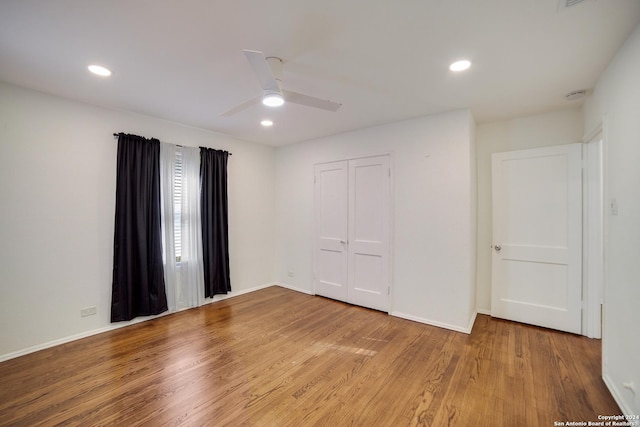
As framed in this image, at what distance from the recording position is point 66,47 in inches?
79.3

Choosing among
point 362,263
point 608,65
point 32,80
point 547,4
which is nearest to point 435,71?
point 547,4

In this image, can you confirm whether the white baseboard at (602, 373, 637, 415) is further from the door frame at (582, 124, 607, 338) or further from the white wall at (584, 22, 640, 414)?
the door frame at (582, 124, 607, 338)

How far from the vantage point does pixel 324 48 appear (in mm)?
2018

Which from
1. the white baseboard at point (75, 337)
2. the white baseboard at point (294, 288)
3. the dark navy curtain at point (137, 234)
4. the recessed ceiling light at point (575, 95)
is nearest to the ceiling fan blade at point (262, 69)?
the dark navy curtain at point (137, 234)

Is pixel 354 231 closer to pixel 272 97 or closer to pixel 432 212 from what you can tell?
pixel 432 212

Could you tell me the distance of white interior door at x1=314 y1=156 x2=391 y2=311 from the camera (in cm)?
385

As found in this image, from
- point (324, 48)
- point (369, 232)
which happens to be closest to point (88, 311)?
point (369, 232)

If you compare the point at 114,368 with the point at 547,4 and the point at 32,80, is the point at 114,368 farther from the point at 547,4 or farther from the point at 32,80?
the point at 547,4

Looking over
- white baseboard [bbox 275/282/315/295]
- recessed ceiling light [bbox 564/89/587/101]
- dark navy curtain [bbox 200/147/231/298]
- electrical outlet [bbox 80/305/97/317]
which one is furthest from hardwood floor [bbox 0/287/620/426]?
recessed ceiling light [bbox 564/89/587/101]

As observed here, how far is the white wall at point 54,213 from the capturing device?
2633 millimetres

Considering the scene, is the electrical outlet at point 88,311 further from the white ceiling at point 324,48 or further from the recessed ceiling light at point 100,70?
the recessed ceiling light at point 100,70

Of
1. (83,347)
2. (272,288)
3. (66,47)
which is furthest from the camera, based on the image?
(272,288)

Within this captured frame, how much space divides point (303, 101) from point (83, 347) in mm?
3350

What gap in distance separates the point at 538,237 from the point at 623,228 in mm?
1566
